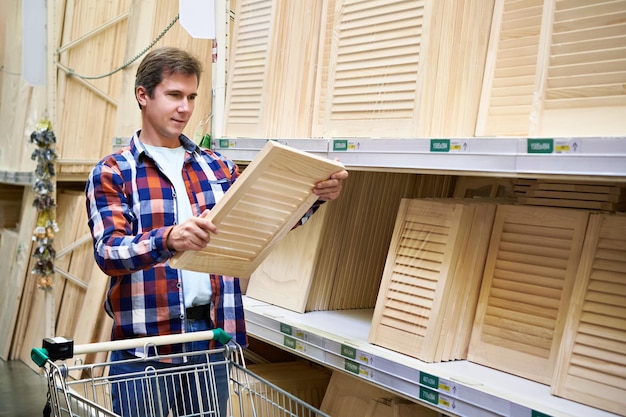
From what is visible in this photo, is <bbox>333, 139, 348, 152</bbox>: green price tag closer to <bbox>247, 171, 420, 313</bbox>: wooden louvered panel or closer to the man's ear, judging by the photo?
<bbox>247, 171, 420, 313</bbox>: wooden louvered panel

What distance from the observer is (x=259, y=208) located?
6.86 ft

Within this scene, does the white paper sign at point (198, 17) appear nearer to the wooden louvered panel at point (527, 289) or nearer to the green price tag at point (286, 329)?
the green price tag at point (286, 329)

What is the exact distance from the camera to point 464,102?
2.16 m

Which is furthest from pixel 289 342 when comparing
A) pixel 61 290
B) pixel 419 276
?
pixel 61 290

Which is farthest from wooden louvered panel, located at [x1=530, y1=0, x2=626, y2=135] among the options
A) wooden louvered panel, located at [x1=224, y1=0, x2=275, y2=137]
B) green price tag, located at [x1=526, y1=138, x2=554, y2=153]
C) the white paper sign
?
the white paper sign

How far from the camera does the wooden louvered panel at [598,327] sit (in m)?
1.84

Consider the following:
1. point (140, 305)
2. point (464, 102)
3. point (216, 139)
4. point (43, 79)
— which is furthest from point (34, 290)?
point (464, 102)

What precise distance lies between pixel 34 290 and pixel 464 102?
15.2ft

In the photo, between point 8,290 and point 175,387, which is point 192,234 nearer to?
point 175,387

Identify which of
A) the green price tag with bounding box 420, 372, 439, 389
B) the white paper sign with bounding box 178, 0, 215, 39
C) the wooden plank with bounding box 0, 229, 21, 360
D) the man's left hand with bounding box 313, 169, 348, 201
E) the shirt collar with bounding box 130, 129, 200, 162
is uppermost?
the white paper sign with bounding box 178, 0, 215, 39

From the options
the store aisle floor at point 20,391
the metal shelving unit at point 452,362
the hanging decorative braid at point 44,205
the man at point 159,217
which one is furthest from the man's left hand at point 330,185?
the hanging decorative braid at point 44,205

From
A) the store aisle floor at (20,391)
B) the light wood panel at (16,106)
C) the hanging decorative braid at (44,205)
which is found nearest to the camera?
the store aisle floor at (20,391)

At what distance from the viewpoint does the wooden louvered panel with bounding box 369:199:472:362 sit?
221 centimetres

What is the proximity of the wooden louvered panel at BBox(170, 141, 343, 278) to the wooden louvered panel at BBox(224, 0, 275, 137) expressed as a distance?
0.85 meters
